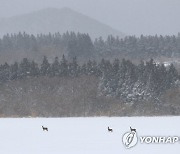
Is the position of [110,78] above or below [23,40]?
below

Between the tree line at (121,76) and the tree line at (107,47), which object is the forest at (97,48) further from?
the tree line at (121,76)

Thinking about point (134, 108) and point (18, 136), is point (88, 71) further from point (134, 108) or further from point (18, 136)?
point (18, 136)

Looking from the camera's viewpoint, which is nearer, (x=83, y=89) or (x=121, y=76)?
(x=121, y=76)

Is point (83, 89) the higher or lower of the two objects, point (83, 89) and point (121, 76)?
the lower

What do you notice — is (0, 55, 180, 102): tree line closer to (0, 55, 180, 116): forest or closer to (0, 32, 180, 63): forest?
(0, 55, 180, 116): forest

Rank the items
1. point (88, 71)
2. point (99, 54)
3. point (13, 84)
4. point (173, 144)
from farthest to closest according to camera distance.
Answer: point (99, 54) < point (88, 71) < point (13, 84) < point (173, 144)

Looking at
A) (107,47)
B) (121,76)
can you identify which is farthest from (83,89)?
(107,47)

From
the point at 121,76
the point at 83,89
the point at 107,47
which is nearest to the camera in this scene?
the point at 121,76

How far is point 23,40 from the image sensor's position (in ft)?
634

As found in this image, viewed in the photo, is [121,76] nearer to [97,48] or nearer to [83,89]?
[83,89]

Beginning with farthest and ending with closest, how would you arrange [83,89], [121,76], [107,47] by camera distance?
[107,47] < [83,89] < [121,76]

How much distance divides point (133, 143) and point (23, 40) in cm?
17712

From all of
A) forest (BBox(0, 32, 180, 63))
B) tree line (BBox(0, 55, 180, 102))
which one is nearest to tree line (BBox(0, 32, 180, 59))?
forest (BBox(0, 32, 180, 63))

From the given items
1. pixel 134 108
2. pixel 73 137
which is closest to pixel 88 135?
pixel 73 137
